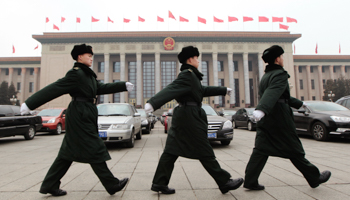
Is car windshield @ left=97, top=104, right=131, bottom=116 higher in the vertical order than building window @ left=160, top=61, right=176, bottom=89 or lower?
lower

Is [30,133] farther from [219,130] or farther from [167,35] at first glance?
[167,35]

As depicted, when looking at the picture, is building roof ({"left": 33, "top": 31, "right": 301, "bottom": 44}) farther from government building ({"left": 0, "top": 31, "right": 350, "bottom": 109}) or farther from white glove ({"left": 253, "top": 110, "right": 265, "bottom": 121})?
white glove ({"left": 253, "top": 110, "right": 265, "bottom": 121})

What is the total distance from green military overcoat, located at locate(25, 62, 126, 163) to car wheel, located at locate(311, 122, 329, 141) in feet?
27.8

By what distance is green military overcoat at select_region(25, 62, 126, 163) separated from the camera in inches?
106

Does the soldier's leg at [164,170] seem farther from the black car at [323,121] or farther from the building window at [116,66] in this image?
the building window at [116,66]

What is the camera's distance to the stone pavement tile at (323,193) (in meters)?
2.76

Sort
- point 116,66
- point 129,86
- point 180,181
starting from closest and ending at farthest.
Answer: point 129,86
point 180,181
point 116,66

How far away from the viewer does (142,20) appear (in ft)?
152

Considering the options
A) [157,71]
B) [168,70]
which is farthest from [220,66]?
[157,71]

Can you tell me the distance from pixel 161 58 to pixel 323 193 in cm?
5135

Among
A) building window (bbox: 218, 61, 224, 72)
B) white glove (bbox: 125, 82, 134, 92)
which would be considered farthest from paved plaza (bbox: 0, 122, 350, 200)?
building window (bbox: 218, 61, 224, 72)

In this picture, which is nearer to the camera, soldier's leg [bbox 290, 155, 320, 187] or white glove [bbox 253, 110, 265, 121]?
white glove [bbox 253, 110, 265, 121]

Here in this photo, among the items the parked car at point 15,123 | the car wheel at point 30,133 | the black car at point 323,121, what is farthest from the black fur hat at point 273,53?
the car wheel at point 30,133

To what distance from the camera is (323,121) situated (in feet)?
27.1
